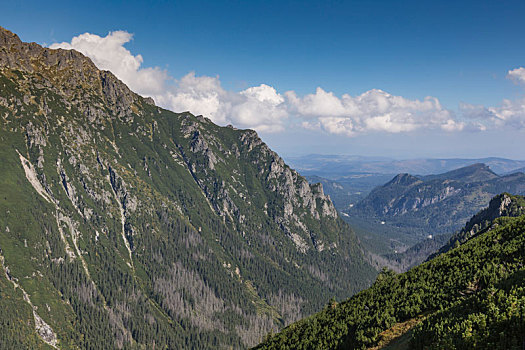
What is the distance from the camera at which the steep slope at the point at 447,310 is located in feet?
93.5

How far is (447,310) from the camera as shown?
4106 cm

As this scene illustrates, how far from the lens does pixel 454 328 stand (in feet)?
103

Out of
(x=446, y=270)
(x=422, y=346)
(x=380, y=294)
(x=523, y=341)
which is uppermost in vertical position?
(x=523, y=341)

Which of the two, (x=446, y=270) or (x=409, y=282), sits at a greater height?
(x=446, y=270)

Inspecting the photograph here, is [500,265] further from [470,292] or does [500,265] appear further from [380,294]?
[380,294]

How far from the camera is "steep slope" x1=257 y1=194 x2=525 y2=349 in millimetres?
28484

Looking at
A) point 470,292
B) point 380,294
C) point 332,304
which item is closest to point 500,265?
point 470,292

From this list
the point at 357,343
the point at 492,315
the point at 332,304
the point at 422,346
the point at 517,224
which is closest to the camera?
the point at 492,315

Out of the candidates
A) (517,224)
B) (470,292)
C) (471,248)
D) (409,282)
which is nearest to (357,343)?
(470,292)

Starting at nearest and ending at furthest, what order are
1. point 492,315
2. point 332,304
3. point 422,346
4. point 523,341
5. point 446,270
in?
point 523,341 → point 492,315 → point 422,346 → point 446,270 → point 332,304

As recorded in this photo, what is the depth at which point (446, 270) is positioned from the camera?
76.2 meters

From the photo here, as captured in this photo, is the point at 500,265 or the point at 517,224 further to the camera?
the point at 517,224

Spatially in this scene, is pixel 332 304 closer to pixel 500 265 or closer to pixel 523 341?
pixel 500 265

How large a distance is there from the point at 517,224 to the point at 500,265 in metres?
38.5
